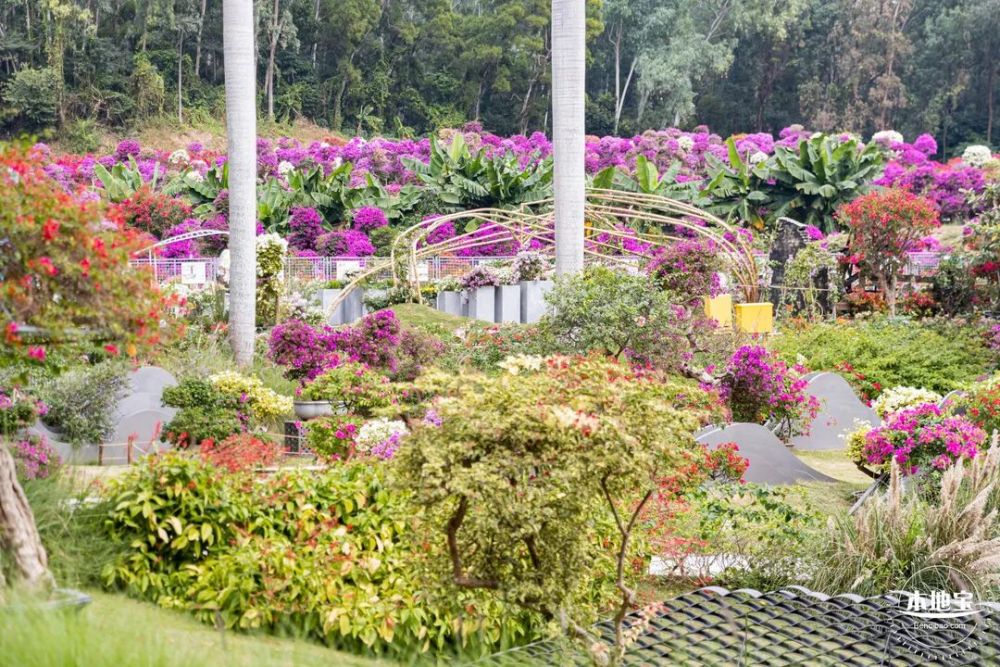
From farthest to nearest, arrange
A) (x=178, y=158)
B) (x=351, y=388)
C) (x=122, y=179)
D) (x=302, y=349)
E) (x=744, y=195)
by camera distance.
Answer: (x=178, y=158), (x=122, y=179), (x=744, y=195), (x=302, y=349), (x=351, y=388)

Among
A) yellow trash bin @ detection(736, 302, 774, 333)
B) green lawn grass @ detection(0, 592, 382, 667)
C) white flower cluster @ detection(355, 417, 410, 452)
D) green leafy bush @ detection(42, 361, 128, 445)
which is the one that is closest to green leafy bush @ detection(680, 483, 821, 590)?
white flower cluster @ detection(355, 417, 410, 452)

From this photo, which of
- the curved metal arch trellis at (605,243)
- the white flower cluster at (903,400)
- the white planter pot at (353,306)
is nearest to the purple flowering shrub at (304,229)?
the white planter pot at (353,306)

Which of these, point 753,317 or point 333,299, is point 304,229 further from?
point 753,317

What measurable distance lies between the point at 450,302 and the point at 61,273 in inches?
534

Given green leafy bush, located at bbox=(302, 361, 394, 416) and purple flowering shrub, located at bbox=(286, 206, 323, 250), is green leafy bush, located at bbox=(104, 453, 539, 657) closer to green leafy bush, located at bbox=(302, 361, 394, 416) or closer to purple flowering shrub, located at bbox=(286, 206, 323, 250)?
green leafy bush, located at bbox=(302, 361, 394, 416)

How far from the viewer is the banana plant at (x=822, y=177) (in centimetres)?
2512

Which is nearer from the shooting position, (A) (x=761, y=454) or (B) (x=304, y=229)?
(A) (x=761, y=454)

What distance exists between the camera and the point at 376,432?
8.67 m

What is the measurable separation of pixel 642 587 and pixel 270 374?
6.93 metres

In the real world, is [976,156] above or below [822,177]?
above

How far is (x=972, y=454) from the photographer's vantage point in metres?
7.98

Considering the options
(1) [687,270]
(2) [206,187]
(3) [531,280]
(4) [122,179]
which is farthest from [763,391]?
(4) [122,179]

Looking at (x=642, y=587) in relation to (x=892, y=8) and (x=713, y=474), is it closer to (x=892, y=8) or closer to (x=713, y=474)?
(x=713, y=474)

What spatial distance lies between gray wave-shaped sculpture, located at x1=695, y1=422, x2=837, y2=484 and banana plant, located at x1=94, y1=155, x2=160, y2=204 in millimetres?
19959
